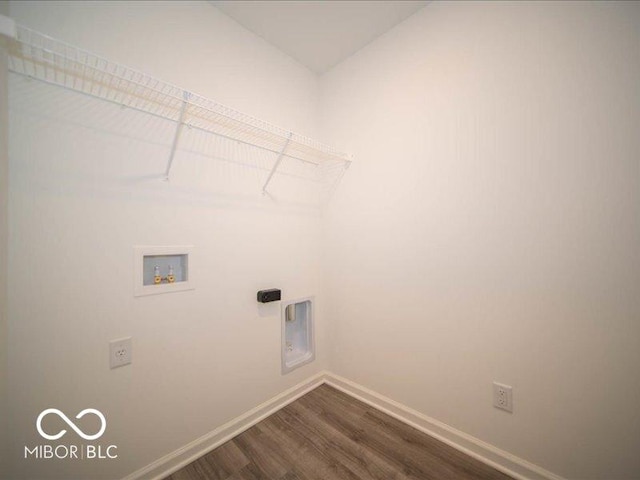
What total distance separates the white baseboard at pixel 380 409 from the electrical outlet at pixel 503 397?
242mm

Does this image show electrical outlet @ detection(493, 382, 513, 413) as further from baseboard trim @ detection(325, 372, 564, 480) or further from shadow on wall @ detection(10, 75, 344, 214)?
shadow on wall @ detection(10, 75, 344, 214)

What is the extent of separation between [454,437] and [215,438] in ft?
4.76

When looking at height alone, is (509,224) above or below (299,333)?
above

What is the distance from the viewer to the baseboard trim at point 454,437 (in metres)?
1.25

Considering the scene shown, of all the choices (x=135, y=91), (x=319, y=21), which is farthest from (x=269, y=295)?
(x=319, y=21)

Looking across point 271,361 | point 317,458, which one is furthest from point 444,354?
point 271,361

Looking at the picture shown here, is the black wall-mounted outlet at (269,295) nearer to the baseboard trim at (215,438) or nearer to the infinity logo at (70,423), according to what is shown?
the baseboard trim at (215,438)

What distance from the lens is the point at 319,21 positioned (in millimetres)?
1700

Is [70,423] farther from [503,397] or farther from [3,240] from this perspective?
[503,397]

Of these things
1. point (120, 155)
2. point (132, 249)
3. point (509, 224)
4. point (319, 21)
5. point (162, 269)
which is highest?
point (319, 21)

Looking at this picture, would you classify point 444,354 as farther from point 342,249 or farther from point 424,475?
point 342,249

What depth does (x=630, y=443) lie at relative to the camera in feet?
3.43

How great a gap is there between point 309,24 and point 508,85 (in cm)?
135

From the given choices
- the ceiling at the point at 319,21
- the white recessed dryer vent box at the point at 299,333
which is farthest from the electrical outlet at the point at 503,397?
the ceiling at the point at 319,21
